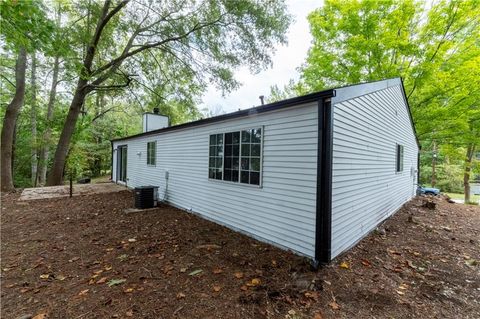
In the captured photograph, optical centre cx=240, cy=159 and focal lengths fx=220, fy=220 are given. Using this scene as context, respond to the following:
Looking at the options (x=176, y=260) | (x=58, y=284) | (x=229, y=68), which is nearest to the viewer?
(x=58, y=284)

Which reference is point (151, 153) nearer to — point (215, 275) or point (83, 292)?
point (83, 292)

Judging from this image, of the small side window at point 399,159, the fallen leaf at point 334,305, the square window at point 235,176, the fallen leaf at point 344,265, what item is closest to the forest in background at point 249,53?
the small side window at point 399,159

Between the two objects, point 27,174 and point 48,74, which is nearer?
point 48,74

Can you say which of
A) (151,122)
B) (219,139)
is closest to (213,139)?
(219,139)

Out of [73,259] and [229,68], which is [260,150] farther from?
[229,68]

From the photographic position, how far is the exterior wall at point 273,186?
3633 mm

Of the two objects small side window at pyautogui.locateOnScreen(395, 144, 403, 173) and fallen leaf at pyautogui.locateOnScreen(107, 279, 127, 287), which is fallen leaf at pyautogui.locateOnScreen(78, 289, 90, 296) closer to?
fallen leaf at pyautogui.locateOnScreen(107, 279, 127, 287)

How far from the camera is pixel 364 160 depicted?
477 centimetres

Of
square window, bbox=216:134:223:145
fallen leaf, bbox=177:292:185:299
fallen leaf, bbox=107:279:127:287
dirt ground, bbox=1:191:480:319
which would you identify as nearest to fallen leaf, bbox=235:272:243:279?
dirt ground, bbox=1:191:480:319

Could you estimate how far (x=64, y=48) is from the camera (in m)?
5.38

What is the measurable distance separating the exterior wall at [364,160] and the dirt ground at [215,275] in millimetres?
489

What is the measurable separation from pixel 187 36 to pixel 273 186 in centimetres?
945

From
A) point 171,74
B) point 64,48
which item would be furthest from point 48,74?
point 64,48

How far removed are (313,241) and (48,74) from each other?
1726 centimetres
